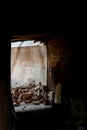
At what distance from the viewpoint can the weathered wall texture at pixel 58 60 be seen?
8180 millimetres

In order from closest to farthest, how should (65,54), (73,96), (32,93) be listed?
(73,96) → (65,54) → (32,93)

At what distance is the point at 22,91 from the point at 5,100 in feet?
15.4

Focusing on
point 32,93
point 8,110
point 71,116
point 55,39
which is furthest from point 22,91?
point 8,110

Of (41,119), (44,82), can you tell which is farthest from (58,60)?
(41,119)

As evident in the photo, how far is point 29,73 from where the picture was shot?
1086cm

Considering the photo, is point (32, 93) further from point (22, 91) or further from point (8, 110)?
point (8, 110)

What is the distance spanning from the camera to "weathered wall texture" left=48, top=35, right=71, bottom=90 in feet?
26.8

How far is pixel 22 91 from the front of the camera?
10414mm

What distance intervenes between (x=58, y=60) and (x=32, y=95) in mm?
2039

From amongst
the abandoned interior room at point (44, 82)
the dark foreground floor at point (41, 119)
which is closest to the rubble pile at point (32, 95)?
the abandoned interior room at point (44, 82)

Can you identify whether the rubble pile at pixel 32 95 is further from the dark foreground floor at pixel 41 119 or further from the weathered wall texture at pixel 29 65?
the dark foreground floor at pixel 41 119

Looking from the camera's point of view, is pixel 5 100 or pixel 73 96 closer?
pixel 5 100

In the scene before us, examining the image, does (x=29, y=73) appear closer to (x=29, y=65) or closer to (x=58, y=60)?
(x=29, y=65)

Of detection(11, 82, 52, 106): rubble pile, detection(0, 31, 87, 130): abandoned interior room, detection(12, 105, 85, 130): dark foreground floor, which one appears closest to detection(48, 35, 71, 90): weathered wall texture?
detection(0, 31, 87, 130): abandoned interior room
